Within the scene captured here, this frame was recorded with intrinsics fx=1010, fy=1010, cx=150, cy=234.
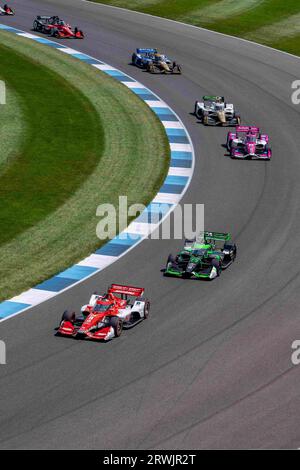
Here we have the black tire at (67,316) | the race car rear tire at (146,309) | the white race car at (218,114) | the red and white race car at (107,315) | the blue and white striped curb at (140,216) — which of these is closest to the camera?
the red and white race car at (107,315)

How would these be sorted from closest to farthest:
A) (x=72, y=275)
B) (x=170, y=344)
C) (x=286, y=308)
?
1. (x=170, y=344)
2. (x=286, y=308)
3. (x=72, y=275)

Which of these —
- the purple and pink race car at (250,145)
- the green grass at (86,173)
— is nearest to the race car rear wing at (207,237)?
the green grass at (86,173)

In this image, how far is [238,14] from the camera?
65.9 m

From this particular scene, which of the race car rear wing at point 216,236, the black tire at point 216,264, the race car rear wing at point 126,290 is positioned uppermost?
the race car rear wing at point 216,236

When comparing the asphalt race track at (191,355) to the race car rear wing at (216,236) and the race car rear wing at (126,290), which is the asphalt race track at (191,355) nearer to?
the race car rear wing at (126,290)

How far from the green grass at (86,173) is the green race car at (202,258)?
9.90 feet

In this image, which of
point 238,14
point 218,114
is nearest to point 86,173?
point 218,114

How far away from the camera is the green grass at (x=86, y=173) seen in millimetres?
29734

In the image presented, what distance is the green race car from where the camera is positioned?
93.4 feet

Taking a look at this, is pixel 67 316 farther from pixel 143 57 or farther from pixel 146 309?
pixel 143 57

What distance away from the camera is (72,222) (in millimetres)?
32781
